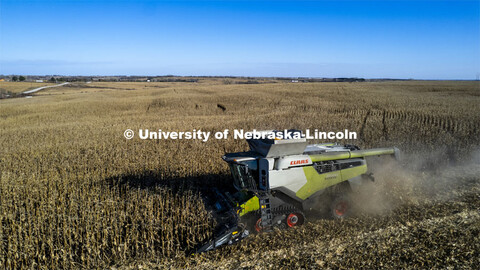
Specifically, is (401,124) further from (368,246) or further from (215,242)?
(215,242)

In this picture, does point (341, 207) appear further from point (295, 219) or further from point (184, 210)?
point (184, 210)

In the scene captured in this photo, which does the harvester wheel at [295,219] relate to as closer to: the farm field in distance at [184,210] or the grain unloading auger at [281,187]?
the grain unloading auger at [281,187]

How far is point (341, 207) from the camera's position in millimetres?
6129

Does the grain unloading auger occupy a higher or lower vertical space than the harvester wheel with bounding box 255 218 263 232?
higher

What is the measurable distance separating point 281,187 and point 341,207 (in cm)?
159

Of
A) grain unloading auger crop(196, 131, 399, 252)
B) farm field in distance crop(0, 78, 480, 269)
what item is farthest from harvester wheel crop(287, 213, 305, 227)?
farm field in distance crop(0, 78, 480, 269)

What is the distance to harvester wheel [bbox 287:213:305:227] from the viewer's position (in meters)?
5.68

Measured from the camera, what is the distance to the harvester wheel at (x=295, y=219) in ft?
18.6

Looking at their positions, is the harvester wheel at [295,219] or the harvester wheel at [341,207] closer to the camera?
the harvester wheel at [295,219]

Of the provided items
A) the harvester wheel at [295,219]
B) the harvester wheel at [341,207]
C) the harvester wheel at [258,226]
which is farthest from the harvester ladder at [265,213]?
the harvester wheel at [341,207]

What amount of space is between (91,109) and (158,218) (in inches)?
810

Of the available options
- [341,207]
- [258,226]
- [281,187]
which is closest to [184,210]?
[258,226]

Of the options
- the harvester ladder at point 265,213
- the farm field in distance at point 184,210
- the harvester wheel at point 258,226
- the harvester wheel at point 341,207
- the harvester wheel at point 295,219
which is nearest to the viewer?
the farm field in distance at point 184,210

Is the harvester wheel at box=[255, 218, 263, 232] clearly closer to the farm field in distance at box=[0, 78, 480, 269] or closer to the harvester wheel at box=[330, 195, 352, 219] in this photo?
the farm field in distance at box=[0, 78, 480, 269]
